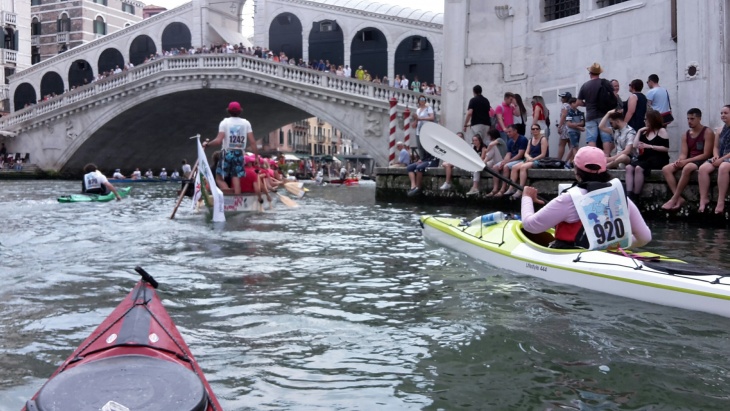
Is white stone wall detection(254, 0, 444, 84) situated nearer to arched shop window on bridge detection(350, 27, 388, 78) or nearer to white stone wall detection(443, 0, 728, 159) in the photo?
arched shop window on bridge detection(350, 27, 388, 78)

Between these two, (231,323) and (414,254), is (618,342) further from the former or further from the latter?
(414,254)

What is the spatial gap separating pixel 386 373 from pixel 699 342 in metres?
1.64

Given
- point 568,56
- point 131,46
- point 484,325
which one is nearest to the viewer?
point 484,325

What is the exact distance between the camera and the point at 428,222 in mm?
7762

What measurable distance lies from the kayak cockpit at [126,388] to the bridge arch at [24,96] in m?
42.6

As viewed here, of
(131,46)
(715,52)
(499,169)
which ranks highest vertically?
(131,46)

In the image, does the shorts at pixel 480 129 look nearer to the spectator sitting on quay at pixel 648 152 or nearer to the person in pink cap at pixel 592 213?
the spectator sitting on quay at pixel 648 152

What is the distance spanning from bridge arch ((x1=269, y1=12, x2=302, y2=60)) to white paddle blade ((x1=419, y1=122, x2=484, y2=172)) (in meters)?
25.9

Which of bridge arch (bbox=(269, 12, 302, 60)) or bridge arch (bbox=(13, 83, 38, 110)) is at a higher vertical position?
bridge arch (bbox=(269, 12, 302, 60))

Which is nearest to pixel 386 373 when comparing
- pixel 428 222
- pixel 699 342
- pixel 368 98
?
pixel 699 342

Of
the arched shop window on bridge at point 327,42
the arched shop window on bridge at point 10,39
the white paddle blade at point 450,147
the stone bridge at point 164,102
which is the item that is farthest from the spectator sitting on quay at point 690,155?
the arched shop window on bridge at point 10,39

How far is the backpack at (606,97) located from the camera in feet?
33.5

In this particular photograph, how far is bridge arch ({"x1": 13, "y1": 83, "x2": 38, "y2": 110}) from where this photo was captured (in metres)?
41.0

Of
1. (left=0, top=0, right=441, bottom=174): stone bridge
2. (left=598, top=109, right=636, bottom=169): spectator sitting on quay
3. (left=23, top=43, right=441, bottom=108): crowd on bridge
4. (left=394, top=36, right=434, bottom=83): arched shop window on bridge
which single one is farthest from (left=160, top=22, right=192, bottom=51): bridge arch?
(left=598, top=109, right=636, bottom=169): spectator sitting on quay
